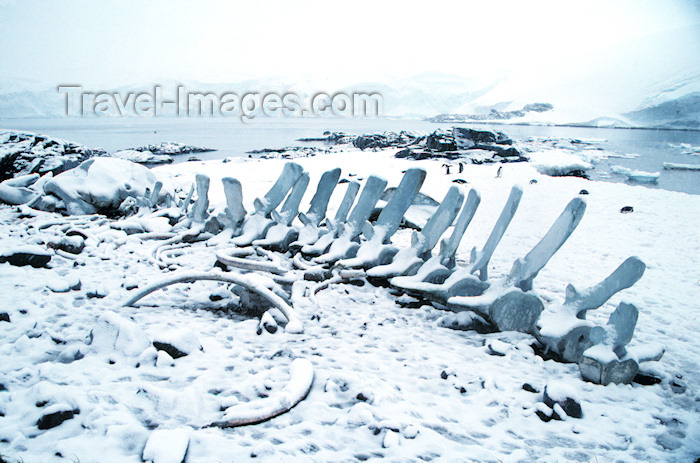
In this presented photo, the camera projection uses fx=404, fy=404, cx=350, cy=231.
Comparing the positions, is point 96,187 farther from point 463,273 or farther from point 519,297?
point 519,297

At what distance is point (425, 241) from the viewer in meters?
3.91

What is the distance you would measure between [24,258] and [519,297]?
4665mm

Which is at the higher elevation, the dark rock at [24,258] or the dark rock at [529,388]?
the dark rock at [24,258]

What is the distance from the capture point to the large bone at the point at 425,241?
147 inches

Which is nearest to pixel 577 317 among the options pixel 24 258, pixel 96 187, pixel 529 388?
pixel 529 388

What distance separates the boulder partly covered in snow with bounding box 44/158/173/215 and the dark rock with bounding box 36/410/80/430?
18.3 ft

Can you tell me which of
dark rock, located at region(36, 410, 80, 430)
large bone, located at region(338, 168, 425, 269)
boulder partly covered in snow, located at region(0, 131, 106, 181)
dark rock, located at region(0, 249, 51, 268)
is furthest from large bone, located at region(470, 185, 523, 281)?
boulder partly covered in snow, located at region(0, 131, 106, 181)

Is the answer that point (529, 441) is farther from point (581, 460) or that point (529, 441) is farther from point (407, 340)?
point (407, 340)

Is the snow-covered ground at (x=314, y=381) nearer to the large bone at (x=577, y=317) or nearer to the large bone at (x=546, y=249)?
the large bone at (x=577, y=317)

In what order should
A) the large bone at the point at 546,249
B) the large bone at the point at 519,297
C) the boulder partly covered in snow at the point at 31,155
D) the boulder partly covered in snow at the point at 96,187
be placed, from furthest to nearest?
1. the boulder partly covered in snow at the point at 31,155
2. the boulder partly covered in snow at the point at 96,187
3. the large bone at the point at 519,297
4. the large bone at the point at 546,249

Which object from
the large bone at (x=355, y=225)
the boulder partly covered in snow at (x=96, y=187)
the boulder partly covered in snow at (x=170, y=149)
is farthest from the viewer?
the boulder partly covered in snow at (x=170, y=149)

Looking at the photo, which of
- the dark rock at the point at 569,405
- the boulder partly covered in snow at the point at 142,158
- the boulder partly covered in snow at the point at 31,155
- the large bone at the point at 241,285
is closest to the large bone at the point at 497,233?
the dark rock at the point at 569,405

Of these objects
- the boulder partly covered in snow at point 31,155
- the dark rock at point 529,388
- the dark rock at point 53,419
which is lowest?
the dark rock at point 529,388

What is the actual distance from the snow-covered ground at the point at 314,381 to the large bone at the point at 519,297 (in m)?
0.13
